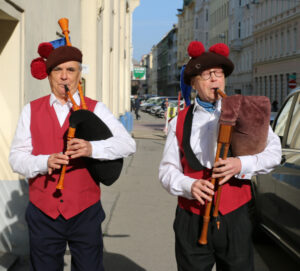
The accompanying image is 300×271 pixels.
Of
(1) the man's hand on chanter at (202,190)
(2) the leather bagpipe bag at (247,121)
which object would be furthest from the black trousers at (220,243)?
(2) the leather bagpipe bag at (247,121)

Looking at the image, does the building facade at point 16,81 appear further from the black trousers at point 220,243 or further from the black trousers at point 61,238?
Answer: the black trousers at point 220,243

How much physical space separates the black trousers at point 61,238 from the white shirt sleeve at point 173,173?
21.6 inches

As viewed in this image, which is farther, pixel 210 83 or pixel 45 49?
pixel 45 49

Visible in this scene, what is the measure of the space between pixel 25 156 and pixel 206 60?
1185 millimetres

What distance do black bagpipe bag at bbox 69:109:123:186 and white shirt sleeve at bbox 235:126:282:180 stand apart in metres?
0.78

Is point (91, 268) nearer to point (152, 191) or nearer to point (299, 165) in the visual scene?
point (299, 165)

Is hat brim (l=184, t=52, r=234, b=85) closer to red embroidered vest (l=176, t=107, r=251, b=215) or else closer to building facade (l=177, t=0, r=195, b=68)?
red embroidered vest (l=176, t=107, r=251, b=215)

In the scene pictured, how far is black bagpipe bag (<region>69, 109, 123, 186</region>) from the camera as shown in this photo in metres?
3.29

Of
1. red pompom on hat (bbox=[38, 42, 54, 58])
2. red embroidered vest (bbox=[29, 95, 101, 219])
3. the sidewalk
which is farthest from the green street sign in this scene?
red embroidered vest (bbox=[29, 95, 101, 219])

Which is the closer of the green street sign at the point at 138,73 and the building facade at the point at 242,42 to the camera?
the green street sign at the point at 138,73

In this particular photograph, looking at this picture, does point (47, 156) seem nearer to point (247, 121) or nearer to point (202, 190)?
point (202, 190)

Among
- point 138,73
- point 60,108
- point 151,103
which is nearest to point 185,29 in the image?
point 151,103

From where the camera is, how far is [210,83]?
129 inches

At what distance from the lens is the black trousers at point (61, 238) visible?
3.47 meters
